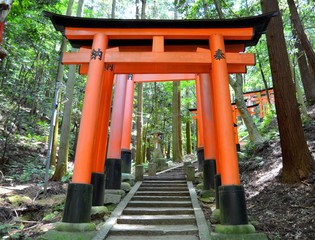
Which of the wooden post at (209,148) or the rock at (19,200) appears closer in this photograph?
the rock at (19,200)

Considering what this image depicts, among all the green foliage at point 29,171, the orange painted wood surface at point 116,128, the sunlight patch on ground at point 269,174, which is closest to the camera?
the sunlight patch on ground at point 269,174

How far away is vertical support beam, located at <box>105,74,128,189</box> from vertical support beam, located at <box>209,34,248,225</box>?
398 cm

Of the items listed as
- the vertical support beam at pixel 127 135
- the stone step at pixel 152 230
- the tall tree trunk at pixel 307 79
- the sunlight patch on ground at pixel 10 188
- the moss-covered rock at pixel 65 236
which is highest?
the tall tree trunk at pixel 307 79

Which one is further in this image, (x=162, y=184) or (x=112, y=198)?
(x=162, y=184)

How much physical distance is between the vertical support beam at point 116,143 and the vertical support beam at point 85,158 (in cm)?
289

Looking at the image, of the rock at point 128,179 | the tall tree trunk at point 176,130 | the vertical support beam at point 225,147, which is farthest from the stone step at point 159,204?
the tall tree trunk at point 176,130

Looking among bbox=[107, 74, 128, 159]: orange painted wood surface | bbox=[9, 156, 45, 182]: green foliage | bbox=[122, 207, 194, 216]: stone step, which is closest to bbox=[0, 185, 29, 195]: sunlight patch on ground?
bbox=[9, 156, 45, 182]: green foliage

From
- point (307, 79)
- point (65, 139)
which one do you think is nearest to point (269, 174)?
point (65, 139)

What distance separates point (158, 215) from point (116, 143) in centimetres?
296

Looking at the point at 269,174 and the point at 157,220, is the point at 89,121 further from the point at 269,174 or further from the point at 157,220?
the point at 269,174

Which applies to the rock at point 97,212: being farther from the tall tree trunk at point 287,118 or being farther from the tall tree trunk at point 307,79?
the tall tree trunk at point 307,79

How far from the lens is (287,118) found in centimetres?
652

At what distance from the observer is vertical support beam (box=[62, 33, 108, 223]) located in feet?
17.3

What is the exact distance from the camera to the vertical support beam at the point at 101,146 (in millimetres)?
6570
